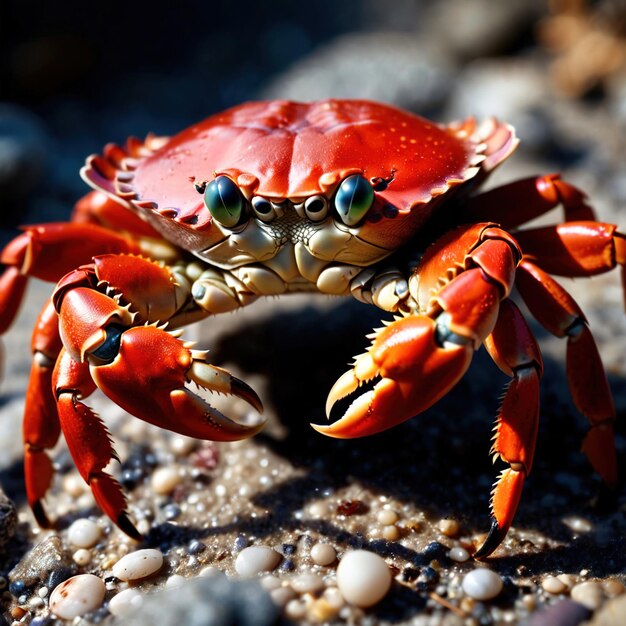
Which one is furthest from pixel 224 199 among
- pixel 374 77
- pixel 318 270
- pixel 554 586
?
pixel 374 77

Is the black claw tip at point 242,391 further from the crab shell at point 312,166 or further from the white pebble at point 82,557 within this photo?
the white pebble at point 82,557

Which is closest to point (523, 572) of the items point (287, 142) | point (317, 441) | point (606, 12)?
point (317, 441)

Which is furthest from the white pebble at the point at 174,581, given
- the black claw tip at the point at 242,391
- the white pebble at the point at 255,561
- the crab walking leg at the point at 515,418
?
the crab walking leg at the point at 515,418

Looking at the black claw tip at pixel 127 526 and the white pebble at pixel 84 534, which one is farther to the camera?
the white pebble at pixel 84 534

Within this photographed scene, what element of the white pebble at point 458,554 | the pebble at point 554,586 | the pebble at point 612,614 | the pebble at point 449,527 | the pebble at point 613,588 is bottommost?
the pebble at point 449,527

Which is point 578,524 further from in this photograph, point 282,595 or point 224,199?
point 224,199
